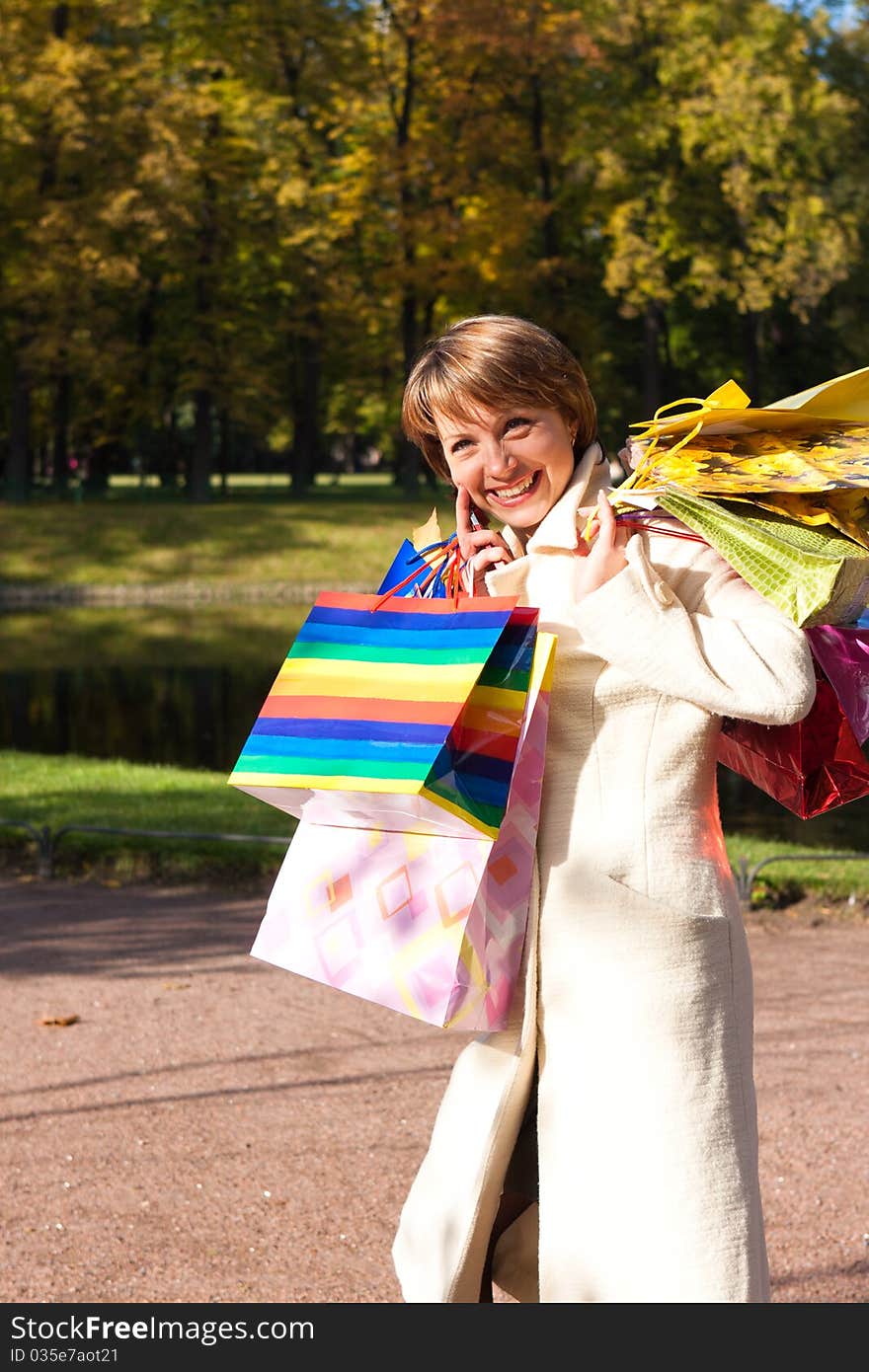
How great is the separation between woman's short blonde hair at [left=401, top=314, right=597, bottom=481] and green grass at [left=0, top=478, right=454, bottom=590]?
1163 inches

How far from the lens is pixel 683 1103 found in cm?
256

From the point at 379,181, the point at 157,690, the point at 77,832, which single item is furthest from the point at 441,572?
the point at 379,181

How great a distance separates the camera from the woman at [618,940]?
2531mm

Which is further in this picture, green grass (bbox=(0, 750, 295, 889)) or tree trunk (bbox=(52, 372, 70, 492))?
tree trunk (bbox=(52, 372, 70, 492))

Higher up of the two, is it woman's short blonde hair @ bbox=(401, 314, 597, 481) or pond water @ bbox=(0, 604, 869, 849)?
woman's short blonde hair @ bbox=(401, 314, 597, 481)

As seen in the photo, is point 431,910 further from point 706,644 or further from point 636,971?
point 706,644

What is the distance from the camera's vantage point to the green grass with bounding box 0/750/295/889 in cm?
920

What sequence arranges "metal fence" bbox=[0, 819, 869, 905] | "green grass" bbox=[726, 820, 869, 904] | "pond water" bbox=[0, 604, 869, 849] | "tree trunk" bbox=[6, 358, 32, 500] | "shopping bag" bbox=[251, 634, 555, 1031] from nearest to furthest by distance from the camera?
1. "shopping bag" bbox=[251, 634, 555, 1031]
2. "metal fence" bbox=[0, 819, 869, 905]
3. "green grass" bbox=[726, 820, 869, 904]
4. "pond water" bbox=[0, 604, 869, 849]
5. "tree trunk" bbox=[6, 358, 32, 500]

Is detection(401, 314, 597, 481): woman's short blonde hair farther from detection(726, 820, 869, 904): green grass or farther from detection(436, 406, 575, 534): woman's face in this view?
detection(726, 820, 869, 904): green grass

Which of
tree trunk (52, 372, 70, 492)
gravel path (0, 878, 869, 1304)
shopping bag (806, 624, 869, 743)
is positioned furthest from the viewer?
tree trunk (52, 372, 70, 492)

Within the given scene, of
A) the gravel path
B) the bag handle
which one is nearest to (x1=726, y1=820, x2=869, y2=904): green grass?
the gravel path

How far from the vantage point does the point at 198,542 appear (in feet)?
116

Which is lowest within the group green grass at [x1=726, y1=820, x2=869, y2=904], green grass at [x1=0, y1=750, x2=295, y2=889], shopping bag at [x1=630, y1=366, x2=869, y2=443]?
green grass at [x1=0, y1=750, x2=295, y2=889]
